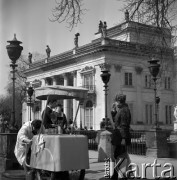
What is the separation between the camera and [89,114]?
43031 millimetres

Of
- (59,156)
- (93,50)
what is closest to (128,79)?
(93,50)

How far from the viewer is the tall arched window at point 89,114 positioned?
42.8 metres

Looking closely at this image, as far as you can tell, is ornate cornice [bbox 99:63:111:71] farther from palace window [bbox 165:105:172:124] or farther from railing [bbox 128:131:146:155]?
railing [bbox 128:131:146:155]

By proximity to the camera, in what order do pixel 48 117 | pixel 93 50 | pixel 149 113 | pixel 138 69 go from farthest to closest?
pixel 149 113, pixel 138 69, pixel 93 50, pixel 48 117

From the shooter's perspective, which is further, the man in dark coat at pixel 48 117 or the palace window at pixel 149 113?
the palace window at pixel 149 113

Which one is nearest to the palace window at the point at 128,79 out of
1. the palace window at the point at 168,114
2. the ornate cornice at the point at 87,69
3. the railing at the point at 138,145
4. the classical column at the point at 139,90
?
the classical column at the point at 139,90

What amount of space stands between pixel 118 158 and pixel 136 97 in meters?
34.8

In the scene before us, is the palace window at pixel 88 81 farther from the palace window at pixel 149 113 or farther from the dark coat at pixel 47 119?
the dark coat at pixel 47 119

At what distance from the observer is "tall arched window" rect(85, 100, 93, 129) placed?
140 ft

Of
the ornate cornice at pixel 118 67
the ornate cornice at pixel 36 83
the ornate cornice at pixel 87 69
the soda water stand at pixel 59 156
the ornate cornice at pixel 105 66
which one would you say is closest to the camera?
the soda water stand at pixel 59 156

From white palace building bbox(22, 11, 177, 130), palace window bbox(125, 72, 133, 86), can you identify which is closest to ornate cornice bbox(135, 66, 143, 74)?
white palace building bbox(22, 11, 177, 130)

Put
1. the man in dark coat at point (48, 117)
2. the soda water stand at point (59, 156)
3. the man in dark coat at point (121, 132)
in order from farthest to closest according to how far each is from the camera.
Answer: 1. the man in dark coat at point (48, 117)
2. the man in dark coat at point (121, 132)
3. the soda water stand at point (59, 156)

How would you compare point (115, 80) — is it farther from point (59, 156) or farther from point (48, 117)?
point (59, 156)

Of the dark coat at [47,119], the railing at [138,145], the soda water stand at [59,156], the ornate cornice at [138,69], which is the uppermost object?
the ornate cornice at [138,69]
